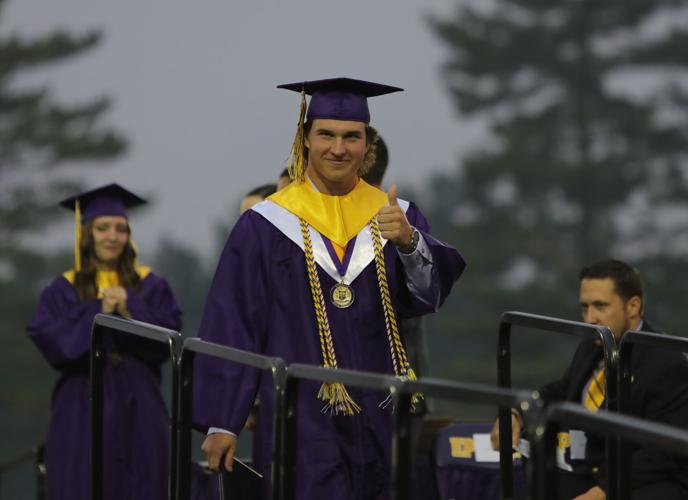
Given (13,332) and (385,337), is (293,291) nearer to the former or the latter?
(385,337)

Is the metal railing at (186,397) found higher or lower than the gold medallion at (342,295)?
lower

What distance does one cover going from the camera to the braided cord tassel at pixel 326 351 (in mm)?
4355

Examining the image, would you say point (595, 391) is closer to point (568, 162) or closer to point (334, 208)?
point (334, 208)

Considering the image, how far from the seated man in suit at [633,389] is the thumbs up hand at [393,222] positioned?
106 centimetres

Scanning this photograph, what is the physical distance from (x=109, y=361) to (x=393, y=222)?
3090mm

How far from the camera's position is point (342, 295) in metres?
4.44

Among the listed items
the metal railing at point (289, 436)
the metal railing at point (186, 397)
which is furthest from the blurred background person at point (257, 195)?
the metal railing at point (289, 436)

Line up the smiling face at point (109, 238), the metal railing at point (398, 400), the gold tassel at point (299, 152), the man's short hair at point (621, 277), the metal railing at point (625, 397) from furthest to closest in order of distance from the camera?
the smiling face at point (109, 238) → the man's short hair at point (621, 277) → the gold tassel at point (299, 152) → the metal railing at point (625, 397) → the metal railing at point (398, 400)

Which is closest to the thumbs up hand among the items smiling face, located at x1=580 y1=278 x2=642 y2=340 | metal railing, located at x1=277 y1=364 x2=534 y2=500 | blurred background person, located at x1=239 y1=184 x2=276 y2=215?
metal railing, located at x1=277 y1=364 x2=534 y2=500

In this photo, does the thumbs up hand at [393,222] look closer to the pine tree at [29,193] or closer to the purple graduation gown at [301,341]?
the purple graduation gown at [301,341]

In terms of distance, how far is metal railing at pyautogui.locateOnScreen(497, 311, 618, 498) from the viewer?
427cm

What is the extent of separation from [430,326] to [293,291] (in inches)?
1282

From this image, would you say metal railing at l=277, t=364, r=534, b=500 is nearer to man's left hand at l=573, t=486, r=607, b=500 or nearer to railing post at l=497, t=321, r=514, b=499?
railing post at l=497, t=321, r=514, b=499

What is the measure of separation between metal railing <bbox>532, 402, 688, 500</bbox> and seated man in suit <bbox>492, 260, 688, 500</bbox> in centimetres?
183
